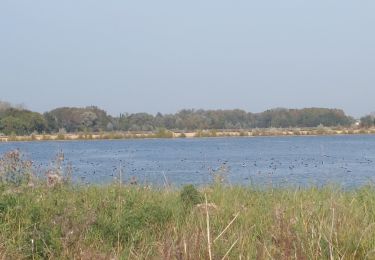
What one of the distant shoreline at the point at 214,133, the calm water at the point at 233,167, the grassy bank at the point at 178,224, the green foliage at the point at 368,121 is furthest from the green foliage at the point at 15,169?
the green foliage at the point at 368,121

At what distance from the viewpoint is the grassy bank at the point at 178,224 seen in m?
5.71

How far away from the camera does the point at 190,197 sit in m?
8.92

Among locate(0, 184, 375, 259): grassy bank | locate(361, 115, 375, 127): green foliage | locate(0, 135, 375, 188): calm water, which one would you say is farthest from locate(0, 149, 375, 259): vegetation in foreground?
locate(361, 115, 375, 127): green foliage

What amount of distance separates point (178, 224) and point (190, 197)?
1281 millimetres

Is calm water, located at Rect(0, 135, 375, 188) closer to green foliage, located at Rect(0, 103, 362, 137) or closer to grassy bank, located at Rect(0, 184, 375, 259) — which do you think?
grassy bank, located at Rect(0, 184, 375, 259)

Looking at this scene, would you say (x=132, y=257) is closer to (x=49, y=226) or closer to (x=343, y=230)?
(x=49, y=226)

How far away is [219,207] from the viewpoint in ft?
27.2

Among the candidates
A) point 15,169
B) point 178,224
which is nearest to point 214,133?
point 15,169

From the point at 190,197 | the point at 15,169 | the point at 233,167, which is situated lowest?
the point at 233,167

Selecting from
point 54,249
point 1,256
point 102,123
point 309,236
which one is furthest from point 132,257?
point 102,123

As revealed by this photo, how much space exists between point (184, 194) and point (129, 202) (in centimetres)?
107

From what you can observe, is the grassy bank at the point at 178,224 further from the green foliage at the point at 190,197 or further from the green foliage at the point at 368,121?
the green foliage at the point at 368,121

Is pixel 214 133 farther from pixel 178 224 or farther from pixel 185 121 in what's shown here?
pixel 178 224

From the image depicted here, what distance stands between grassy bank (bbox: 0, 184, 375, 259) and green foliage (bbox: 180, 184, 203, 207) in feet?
0.05
